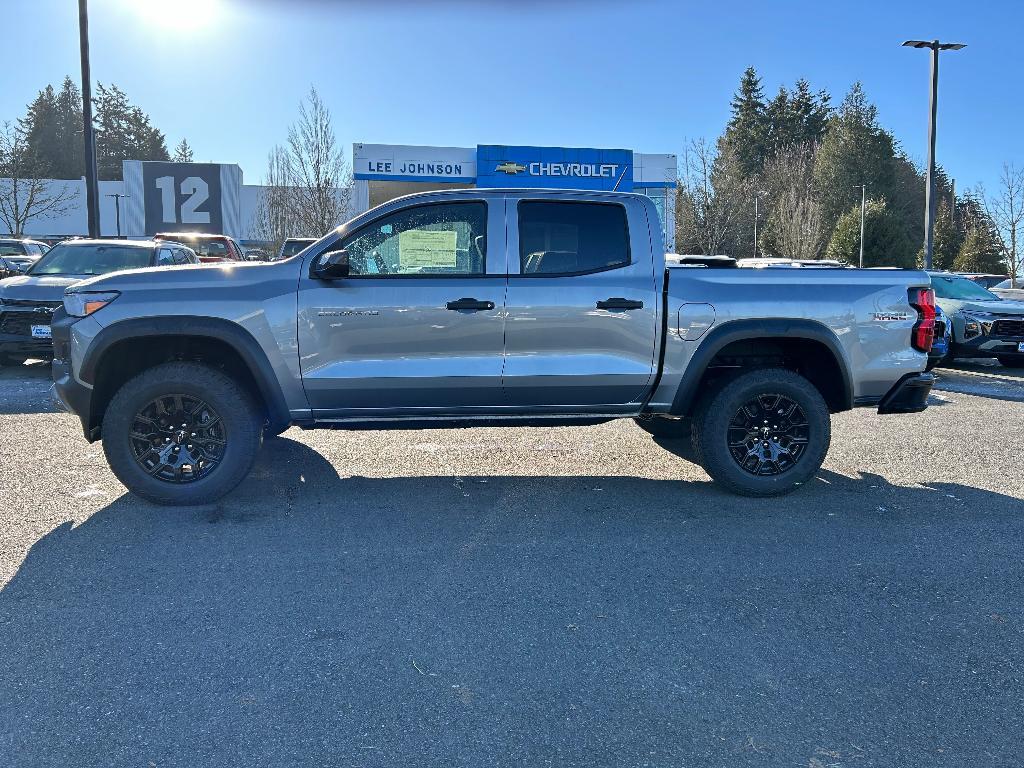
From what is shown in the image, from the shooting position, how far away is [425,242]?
5.56m

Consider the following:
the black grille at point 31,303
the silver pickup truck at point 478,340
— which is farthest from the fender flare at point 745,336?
the black grille at point 31,303

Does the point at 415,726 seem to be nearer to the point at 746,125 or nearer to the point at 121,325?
the point at 121,325

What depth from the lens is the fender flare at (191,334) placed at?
5.20m

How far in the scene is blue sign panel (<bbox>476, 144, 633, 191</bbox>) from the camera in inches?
1125

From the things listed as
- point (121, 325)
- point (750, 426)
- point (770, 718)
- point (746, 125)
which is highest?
point (746, 125)

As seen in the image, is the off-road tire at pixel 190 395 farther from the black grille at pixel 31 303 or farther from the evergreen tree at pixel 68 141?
the evergreen tree at pixel 68 141

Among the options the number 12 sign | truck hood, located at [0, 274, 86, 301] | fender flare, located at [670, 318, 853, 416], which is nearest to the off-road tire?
fender flare, located at [670, 318, 853, 416]

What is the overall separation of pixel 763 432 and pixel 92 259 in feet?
31.9

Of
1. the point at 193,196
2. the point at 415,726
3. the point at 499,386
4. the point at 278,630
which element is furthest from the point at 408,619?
the point at 193,196

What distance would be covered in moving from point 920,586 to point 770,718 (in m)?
1.70

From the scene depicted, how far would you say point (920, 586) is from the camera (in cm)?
425

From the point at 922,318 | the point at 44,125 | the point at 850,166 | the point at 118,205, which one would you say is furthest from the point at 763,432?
the point at 44,125

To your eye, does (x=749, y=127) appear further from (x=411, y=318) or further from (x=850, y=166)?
(x=411, y=318)

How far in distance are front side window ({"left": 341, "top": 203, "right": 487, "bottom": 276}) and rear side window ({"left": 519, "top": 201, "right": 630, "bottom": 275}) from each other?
31 cm
